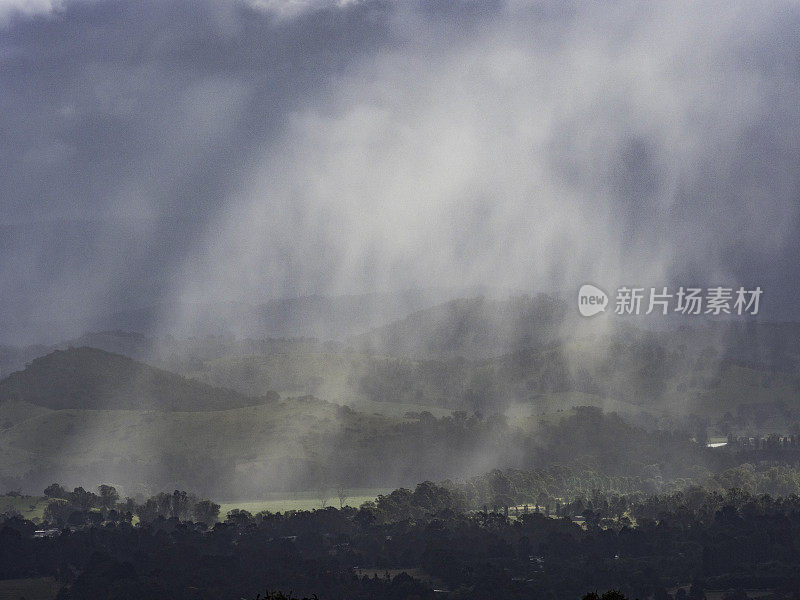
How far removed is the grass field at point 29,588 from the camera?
144875mm

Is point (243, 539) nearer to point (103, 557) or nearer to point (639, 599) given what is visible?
point (103, 557)

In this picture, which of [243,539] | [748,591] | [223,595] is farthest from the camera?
[243,539]

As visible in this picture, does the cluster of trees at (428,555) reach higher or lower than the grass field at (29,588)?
higher

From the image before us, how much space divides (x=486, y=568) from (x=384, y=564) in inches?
695

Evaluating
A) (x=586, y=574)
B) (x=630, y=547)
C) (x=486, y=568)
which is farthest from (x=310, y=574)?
(x=630, y=547)

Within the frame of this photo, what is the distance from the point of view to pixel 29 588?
490 ft

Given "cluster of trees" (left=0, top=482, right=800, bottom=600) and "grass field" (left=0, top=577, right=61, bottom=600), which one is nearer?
"cluster of trees" (left=0, top=482, right=800, bottom=600)

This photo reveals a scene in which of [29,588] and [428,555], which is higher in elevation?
[428,555]

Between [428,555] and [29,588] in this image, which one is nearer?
[29,588]

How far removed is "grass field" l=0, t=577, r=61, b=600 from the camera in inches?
5704

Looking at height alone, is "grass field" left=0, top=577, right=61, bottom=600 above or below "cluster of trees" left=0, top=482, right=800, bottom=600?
below

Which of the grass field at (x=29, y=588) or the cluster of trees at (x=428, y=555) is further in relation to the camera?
the grass field at (x=29, y=588)

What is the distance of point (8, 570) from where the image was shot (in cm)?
15712

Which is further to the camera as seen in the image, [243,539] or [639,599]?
[243,539]
